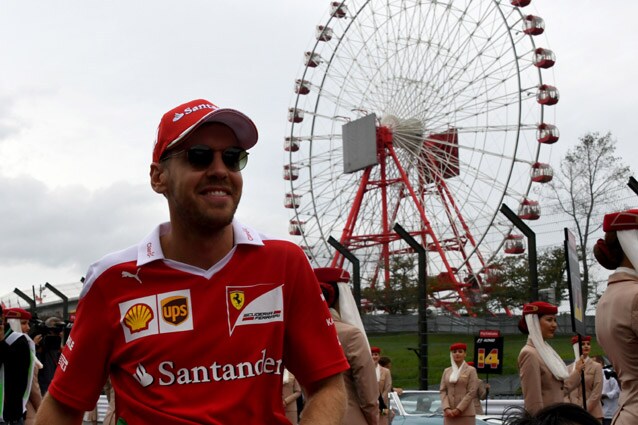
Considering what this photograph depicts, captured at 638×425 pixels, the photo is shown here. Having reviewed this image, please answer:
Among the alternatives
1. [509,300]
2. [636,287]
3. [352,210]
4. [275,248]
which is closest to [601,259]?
[636,287]

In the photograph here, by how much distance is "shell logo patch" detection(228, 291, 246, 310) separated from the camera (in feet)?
8.71

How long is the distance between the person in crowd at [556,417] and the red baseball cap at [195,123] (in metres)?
0.91

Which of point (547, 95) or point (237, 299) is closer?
point (237, 299)

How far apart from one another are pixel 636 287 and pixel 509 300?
11514 millimetres

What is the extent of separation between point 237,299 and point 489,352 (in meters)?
13.2

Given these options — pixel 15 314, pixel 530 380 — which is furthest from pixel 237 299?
pixel 15 314

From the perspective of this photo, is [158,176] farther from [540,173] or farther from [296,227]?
[296,227]

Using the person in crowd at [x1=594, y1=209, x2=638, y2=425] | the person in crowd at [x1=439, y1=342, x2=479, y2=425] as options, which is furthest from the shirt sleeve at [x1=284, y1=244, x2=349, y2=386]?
the person in crowd at [x1=439, y1=342, x2=479, y2=425]

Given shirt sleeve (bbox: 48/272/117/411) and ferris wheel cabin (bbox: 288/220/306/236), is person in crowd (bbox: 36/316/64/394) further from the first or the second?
ferris wheel cabin (bbox: 288/220/306/236)

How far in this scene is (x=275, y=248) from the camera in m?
2.78

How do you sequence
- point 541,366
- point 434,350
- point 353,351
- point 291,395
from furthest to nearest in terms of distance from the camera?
point 434,350
point 291,395
point 541,366
point 353,351

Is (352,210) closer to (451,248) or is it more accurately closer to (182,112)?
(451,248)

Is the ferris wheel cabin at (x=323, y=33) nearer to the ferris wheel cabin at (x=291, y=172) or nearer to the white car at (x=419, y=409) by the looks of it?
the ferris wheel cabin at (x=291, y=172)

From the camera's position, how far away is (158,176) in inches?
109
